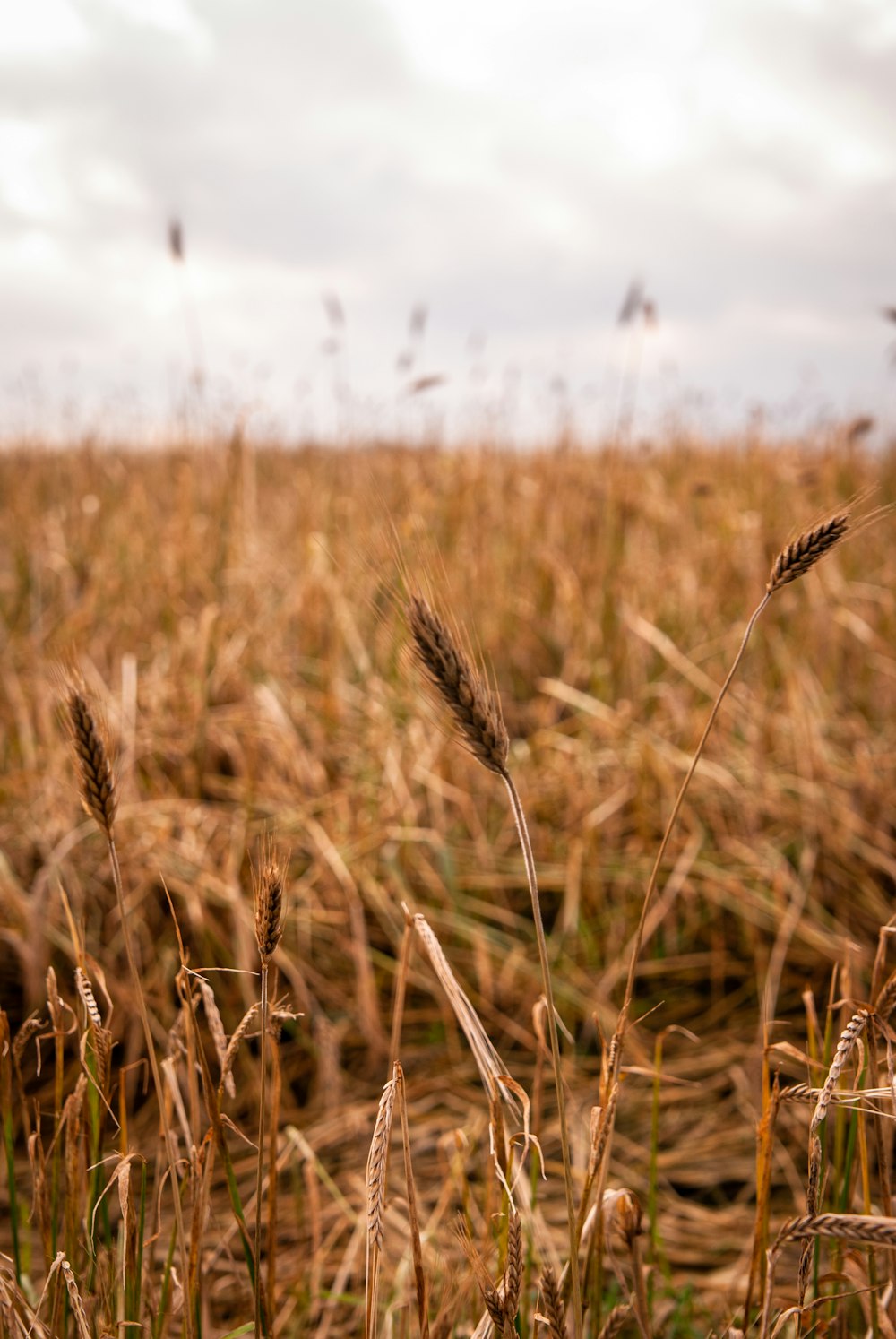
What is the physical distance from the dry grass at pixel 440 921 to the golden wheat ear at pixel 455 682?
4 cm

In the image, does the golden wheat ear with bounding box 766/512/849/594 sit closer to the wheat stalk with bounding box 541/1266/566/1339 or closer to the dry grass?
the dry grass

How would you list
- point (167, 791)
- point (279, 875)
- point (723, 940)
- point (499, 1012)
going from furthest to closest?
point (167, 791) < point (723, 940) < point (499, 1012) < point (279, 875)

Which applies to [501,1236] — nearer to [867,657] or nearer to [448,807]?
[448,807]

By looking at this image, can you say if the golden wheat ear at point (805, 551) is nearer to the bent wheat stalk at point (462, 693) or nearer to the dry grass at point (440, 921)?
the dry grass at point (440, 921)

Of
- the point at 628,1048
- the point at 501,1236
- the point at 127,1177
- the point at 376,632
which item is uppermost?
the point at 376,632

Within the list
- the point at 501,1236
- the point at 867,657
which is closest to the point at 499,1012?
the point at 501,1236

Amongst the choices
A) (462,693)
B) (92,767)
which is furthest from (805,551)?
(92,767)

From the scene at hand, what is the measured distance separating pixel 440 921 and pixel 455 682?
4.83 feet

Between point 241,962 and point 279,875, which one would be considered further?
point 241,962

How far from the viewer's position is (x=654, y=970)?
1964 mm

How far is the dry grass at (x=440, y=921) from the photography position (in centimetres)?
76

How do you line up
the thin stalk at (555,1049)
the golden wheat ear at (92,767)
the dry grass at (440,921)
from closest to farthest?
the thin stalk at (555,1049) < the golden wheat ear at (92,767) < the dry grass at (440,921)

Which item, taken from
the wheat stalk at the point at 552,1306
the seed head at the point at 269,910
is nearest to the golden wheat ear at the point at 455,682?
the seed head at the point at 269,910

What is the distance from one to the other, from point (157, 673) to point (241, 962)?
3.71 ft
